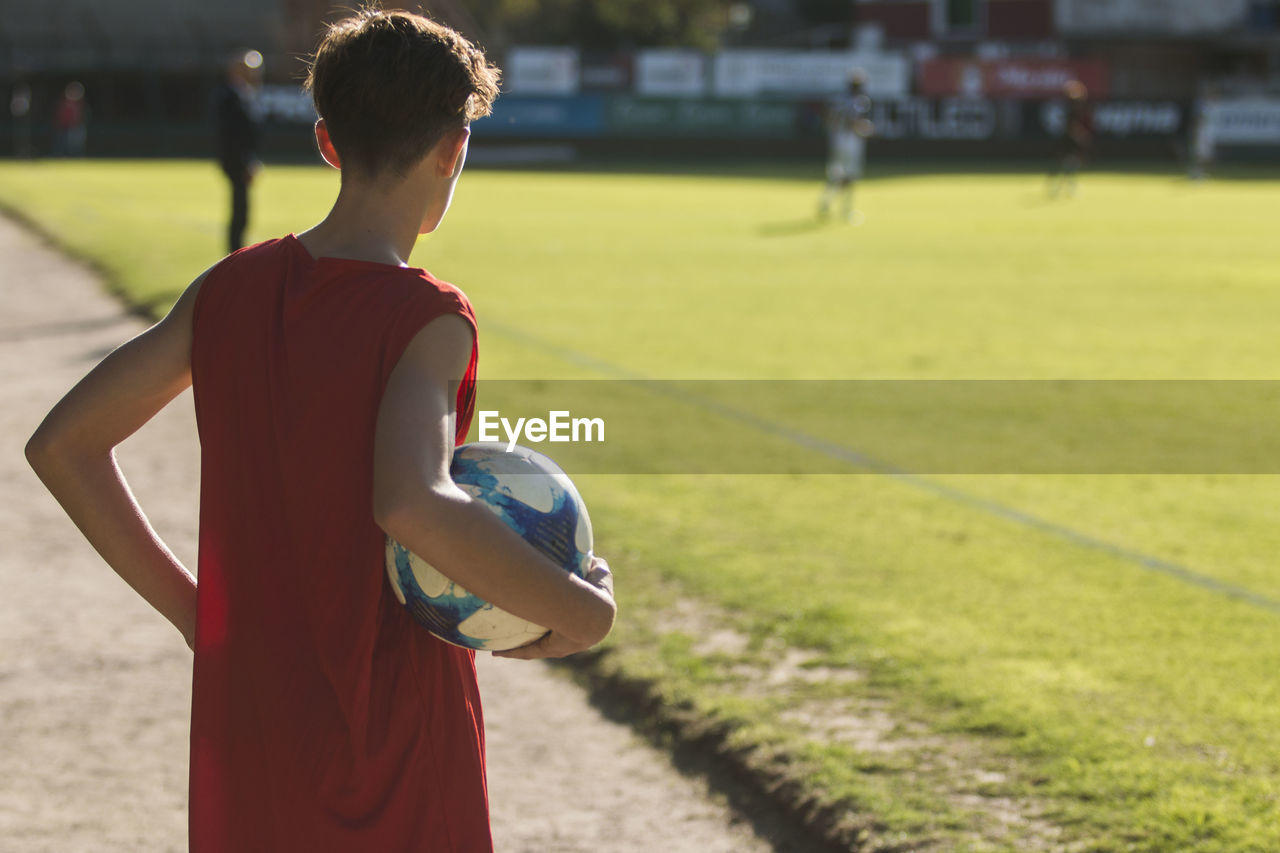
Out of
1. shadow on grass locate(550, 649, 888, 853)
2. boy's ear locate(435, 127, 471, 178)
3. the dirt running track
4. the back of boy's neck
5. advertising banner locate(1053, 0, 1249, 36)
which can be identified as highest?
advertising banner locate(1053, 0, 1249, 36)

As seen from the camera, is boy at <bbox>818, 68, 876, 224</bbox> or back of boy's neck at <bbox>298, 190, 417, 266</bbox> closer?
back of boy's neck at <bbox>298, 190, 417, 266</bbox>

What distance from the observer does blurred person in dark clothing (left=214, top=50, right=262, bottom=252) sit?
46.4 ft

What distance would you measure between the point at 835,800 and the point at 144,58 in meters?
45.7

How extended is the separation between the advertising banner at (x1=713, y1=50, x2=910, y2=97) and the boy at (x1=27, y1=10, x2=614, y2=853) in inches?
1711

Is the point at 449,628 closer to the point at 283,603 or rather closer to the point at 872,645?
the point at 283,603

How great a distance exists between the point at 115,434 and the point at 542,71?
4260 centimetres

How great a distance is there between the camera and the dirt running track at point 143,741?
371cm

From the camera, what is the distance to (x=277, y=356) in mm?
1787

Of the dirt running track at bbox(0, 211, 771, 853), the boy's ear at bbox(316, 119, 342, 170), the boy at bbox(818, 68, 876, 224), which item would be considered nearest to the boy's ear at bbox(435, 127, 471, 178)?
the boy's ear at bbox(316, 119, 342, 170)

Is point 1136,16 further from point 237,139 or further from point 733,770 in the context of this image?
point 733,770

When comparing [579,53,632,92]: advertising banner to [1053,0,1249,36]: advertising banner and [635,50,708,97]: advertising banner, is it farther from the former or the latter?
[1053,0,1249,36]: advertising banner

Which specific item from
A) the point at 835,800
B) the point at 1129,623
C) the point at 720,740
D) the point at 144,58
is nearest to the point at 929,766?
the point at 835,800

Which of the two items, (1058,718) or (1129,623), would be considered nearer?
(1058,718)

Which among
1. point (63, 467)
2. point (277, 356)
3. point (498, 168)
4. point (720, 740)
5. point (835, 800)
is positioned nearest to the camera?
point (277, 356)
